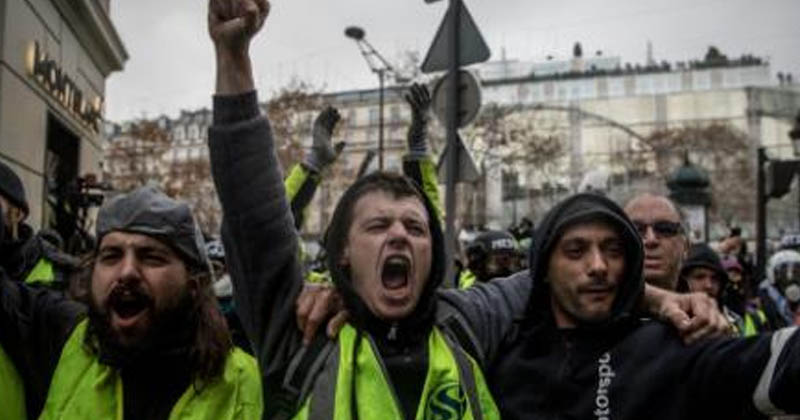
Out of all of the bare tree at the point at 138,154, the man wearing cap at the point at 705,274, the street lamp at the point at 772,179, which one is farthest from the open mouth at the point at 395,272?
the bare tree at the point at 138,154

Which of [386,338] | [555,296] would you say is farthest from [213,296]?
[555,296]

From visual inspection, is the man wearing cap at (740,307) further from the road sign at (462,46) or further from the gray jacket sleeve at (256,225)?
the gray jacket sleeve at (256,225)

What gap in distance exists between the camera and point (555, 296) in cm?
270

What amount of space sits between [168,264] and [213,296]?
Result: 0.73 ft

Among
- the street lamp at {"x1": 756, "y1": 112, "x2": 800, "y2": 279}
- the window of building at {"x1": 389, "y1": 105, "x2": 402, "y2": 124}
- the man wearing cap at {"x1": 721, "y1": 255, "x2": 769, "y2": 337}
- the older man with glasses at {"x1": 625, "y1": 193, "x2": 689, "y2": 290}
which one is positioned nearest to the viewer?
the older man with glasses at {"x1": 625, "y1": 193, "x2": 689, "y2": 290}

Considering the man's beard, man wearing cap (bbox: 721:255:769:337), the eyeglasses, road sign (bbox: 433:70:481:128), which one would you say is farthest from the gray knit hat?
man wearing cap (bbox: 721:255:769:337)

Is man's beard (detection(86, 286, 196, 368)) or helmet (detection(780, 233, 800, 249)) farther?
helmet (detection(780, 233, 800, 249))

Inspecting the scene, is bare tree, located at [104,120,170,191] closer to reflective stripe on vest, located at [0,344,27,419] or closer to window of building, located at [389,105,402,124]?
window of building, located at [389,105,402,124]

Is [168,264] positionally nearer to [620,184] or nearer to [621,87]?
[620,184]

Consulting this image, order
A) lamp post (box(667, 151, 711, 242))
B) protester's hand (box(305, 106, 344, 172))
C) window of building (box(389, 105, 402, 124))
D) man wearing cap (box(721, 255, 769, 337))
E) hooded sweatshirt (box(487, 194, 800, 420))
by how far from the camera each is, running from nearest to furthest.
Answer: hooded sweatshirt (box(487, 194, 800, 420)) → protester's hand (box(305, 106, 344, 172)) → man wearing cap (box(721, 255, 769, 337)) → lamp post (box(667, 151, 711, 242)) → window of building (box(389, 105, 402, 124))

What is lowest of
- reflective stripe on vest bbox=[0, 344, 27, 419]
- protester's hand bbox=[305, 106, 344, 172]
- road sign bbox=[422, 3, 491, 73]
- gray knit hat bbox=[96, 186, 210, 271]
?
reflective stripe on vest bbox=[0, 344, 27, 419]

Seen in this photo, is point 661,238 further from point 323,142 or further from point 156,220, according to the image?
point 156,220

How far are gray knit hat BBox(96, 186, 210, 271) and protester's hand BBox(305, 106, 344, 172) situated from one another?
1.87m

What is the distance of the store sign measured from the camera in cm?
1026
